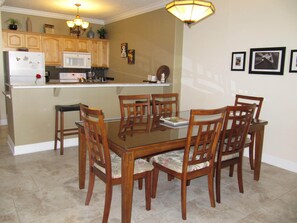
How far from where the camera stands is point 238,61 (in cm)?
390

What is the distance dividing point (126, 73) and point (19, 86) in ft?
9.89

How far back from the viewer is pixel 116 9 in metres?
5.64

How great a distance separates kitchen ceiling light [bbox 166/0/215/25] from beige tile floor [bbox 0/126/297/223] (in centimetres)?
187

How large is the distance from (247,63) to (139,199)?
2.60 meters

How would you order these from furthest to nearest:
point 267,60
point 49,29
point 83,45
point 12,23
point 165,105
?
point 83,45
point 49,29
point 12,23
point 267,60
point 165,105

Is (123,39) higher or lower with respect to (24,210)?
higher

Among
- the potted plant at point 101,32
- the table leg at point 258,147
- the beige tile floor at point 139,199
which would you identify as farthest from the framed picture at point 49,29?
the table leg at point 258,147

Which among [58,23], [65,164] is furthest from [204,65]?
[58,23]

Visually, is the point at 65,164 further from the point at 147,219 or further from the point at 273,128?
the point at 273,128

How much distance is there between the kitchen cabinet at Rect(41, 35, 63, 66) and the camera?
6059 millimetres

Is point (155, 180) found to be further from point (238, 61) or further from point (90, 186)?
point (238, 61)

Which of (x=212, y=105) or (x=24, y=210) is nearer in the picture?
(x=24, y=210)

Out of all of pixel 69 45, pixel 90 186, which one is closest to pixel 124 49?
pixel 69 45

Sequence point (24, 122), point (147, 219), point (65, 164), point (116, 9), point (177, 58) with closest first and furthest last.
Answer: point (147, 219), point (65, 164), point (24, 122), point (177, 58), point (116, 9)
